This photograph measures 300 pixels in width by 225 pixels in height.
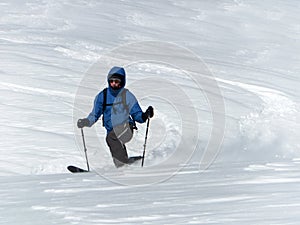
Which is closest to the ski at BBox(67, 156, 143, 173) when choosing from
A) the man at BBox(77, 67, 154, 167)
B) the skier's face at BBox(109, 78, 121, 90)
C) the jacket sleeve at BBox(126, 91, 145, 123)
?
the man at BBox(77, 67, 154, 167)

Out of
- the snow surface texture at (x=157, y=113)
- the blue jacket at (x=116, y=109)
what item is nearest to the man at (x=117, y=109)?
the blue jacket at (x=116, y=109)

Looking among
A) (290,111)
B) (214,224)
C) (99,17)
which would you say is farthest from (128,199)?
(99,17)

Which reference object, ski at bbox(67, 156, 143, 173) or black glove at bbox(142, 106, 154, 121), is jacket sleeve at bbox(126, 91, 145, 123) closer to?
black glove at bbox(142, 106, 154, 121)

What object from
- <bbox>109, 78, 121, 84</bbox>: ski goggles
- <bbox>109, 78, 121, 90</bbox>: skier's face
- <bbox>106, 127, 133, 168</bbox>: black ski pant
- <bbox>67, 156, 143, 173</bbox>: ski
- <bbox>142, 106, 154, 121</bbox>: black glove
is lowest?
<bbox>67, 156, 143, 173</bbox>: ski

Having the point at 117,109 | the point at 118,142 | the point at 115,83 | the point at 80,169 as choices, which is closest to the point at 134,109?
the point at 117,109

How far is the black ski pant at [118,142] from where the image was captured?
7.69 metres

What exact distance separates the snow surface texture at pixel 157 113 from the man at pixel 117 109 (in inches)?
20.1

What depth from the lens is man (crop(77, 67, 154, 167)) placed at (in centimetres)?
734

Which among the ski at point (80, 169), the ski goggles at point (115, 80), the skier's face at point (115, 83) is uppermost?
the ski goggles at point (115, 80)

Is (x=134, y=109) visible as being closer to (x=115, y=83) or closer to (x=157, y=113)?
(x=115, y=83)

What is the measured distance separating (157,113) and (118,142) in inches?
134

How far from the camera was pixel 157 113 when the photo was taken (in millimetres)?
11203

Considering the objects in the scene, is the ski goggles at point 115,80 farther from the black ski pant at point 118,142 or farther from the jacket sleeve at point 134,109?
the black ski pant at point 118,142

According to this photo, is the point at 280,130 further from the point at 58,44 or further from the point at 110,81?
the point at 58,44
